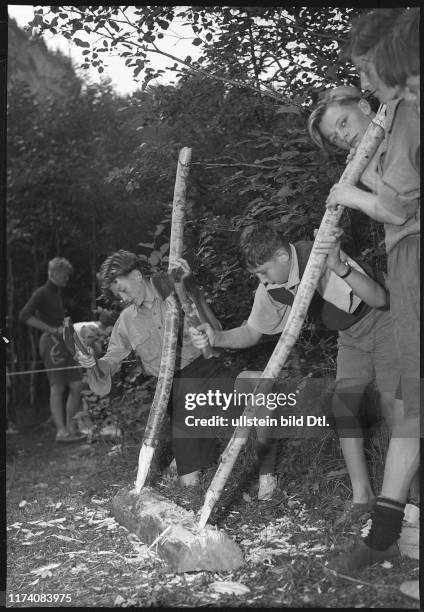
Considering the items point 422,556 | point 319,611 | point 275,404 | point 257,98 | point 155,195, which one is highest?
point 257,98

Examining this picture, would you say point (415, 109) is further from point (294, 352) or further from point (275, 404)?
point (294, 352)

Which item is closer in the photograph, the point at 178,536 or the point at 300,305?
the point at 300,305

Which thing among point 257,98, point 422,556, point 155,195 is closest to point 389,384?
point 422,556

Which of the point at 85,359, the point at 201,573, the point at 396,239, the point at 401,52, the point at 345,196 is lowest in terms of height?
the point at 201,573

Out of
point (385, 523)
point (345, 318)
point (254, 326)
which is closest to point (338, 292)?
point (345, 318)

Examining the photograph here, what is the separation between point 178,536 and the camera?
3.03 metres

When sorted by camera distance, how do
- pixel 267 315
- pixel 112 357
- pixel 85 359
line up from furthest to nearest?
pixel 112 357
pixel 85 359
pixel 267 315

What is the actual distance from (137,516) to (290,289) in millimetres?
1185

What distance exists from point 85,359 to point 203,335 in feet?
2.02

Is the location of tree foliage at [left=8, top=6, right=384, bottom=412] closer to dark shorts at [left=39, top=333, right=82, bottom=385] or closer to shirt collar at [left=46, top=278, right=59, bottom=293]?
shirt collar at [left=46, top=278, right=59, bottom=293]

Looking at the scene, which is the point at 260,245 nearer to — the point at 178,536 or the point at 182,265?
the point at 182,265

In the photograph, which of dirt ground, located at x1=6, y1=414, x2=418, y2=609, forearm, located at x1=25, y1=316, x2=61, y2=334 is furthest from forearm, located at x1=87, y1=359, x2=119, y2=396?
forearm, located at x1=25, y1=316, x2=61, y2=334

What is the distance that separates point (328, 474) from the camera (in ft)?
11.5

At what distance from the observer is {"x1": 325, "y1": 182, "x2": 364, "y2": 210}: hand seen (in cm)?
265
